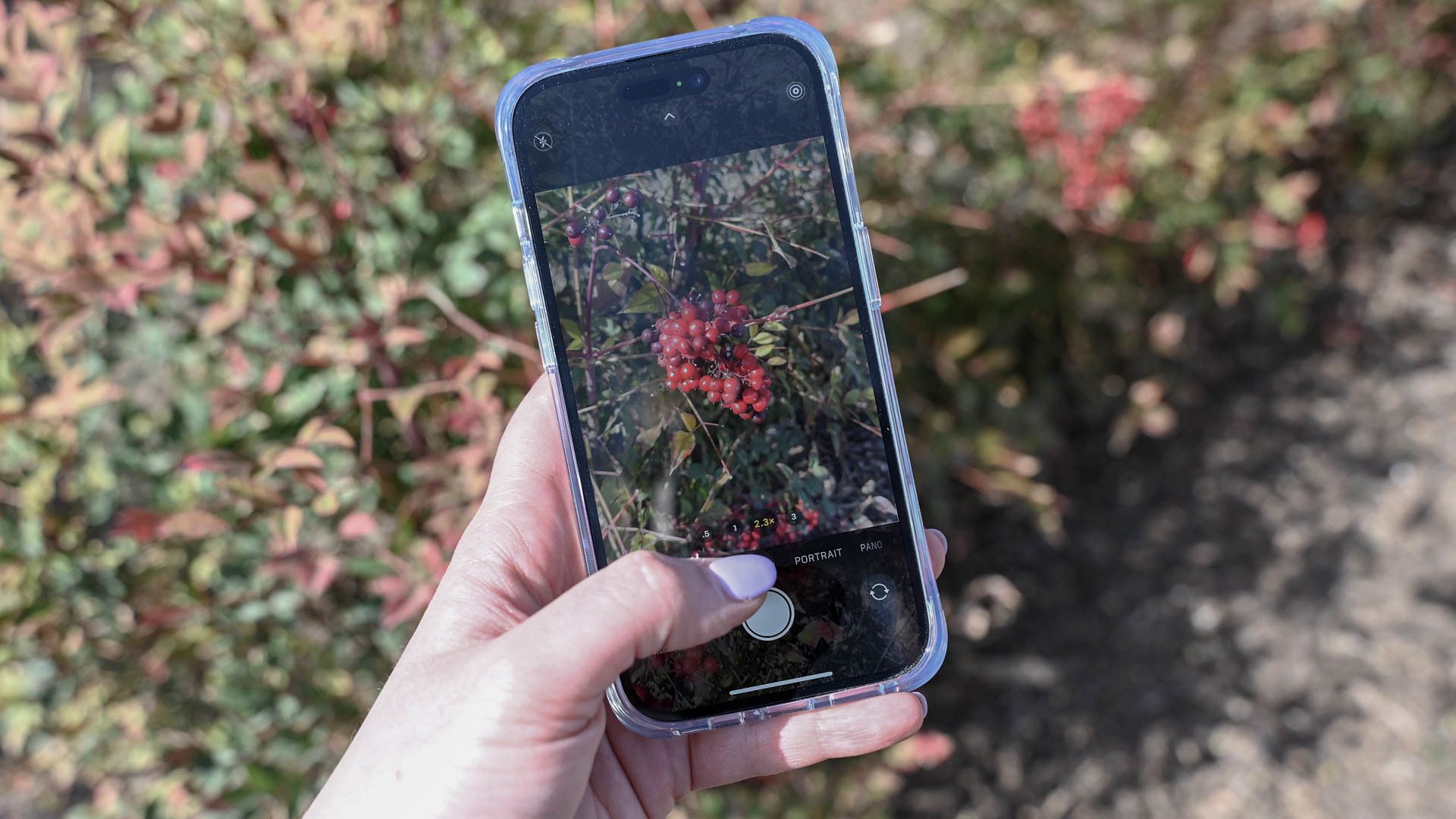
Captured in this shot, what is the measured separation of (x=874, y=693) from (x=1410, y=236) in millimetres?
2151

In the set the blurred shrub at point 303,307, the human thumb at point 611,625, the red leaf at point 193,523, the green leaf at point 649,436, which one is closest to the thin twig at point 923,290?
the blurred shrub at point 303,307

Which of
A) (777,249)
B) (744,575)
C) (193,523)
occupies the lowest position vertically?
(744,575)

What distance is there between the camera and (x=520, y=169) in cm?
111

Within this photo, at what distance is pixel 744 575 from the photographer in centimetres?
108

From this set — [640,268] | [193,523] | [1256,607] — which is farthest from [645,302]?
[1256,607]

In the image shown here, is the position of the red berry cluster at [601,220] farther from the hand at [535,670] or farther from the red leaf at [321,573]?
the red leaf at [321,573]

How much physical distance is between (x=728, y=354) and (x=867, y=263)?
0.68 ft

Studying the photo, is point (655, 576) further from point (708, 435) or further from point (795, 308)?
point (795, 308)

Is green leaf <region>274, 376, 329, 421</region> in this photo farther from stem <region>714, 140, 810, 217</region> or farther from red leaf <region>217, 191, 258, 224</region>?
stem <region>714, 140, 810, 217</region>

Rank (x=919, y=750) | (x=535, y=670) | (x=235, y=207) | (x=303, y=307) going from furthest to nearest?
(x=919, y=750)
(x=303, y=307)
(x=235, y=207)
(x=535, y=670)

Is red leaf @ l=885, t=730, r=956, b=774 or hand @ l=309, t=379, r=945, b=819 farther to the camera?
red leaf @ l=885, t=730, r=956, b=774

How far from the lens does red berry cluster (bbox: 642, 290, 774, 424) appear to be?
1.12 meters

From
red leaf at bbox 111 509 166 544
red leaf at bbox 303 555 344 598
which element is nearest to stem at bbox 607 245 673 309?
red leaf at bbox 303 555 344 598

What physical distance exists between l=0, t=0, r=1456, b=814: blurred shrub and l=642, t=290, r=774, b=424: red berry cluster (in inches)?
10.0
